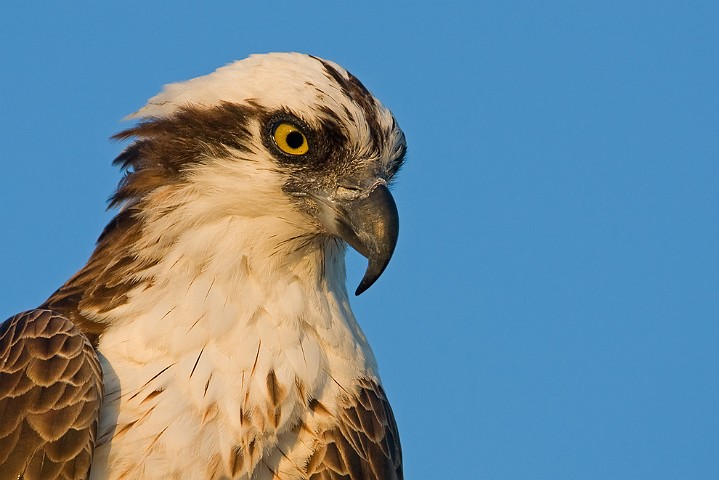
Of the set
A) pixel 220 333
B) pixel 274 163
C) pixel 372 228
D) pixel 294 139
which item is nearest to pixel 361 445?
pixel 220 333

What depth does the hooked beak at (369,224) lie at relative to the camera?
26.6ft

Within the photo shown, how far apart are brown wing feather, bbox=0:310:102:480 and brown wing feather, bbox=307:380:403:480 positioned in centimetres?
144

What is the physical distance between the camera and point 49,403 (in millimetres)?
7723

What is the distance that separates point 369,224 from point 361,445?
1433 mm

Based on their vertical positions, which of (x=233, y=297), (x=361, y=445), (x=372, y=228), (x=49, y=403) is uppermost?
(x=372, y=228)

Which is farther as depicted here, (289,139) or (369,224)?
(289,139)

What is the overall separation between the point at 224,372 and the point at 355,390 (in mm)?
930

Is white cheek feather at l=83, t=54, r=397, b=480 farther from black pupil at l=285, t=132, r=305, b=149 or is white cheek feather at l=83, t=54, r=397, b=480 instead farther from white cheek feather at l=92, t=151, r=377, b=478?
black pupil at l=285, t=132, r=305, b=149

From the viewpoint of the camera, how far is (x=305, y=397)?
830cm

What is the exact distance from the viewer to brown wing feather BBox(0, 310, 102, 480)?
7.57m

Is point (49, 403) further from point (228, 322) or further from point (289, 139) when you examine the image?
point (289, 139)

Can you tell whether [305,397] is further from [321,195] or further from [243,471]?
[321,195]

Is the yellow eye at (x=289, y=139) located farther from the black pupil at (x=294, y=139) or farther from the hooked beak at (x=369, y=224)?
the hooked beak at (x=369, y=224)

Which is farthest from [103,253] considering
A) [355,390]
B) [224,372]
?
[355,390]
